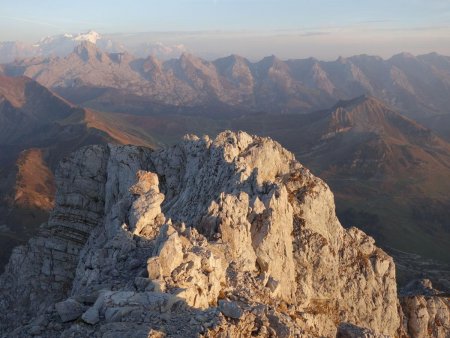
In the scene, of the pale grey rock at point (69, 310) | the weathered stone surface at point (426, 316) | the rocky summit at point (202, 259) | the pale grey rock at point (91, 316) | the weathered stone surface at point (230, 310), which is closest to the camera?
the pale grey rock at point (91, 316)

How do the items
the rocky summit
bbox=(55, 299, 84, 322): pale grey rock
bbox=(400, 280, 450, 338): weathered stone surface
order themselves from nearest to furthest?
the rocky summit
bbox=(55, 299, 84, 322): pale grey rock
bbox=(400, 280, 450, 338): weathered stone surface

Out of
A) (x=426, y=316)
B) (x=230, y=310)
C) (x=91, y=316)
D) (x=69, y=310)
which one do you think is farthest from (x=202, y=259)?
(x=426, y=316)

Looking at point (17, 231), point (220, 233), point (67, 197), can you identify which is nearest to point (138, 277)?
point (220, 233)

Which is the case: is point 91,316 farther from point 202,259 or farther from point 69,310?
point 202,259

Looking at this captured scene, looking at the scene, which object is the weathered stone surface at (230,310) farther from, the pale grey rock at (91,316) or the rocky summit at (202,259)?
the pale grey rock at (91,316)


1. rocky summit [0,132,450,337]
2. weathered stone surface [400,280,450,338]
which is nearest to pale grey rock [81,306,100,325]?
rocky summit [0,132,450,337]

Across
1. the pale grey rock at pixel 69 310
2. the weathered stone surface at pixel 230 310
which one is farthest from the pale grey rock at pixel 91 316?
the weathered stone surface at pixel 230 310

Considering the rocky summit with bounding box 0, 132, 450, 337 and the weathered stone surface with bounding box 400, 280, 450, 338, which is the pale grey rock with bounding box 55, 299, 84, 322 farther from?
the weathered stone surface with bounding box 400, 280, 450, 338

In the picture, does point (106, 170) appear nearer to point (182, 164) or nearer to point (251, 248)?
point (182, 164)
